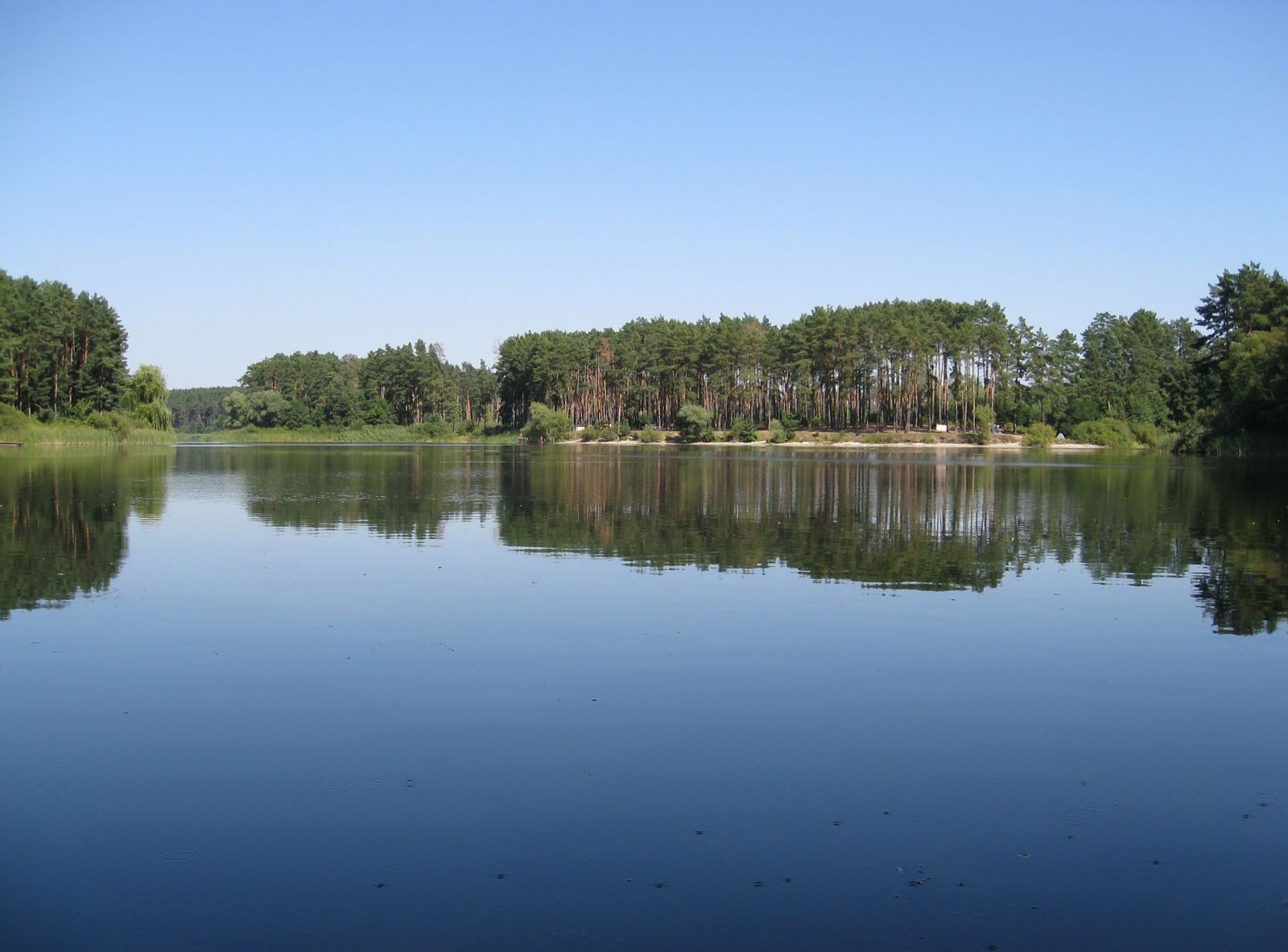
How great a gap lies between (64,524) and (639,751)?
63.5 feet

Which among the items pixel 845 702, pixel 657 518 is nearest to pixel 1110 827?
pixel 845 702

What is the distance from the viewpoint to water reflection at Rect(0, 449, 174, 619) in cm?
1514

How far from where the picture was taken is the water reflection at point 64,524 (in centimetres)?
1514

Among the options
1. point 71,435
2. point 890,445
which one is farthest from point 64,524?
point 890,445

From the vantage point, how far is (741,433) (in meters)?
107

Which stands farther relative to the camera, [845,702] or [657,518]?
[657,518]

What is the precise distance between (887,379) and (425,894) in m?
111

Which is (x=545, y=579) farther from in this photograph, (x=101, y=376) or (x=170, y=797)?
(x=101, y=376)

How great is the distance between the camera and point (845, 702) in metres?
9.32

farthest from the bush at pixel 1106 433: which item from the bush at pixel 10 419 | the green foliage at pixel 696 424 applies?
the bush at pixel 10 419

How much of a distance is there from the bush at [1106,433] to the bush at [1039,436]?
2971 millimetres

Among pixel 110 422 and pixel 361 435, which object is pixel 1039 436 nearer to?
pixel 110 422

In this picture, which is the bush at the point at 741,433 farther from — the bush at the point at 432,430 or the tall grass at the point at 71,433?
the tall grass at the point at 71,433

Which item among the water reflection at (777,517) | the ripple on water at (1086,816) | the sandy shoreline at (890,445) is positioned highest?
the sandy shoreline at (890,445)
